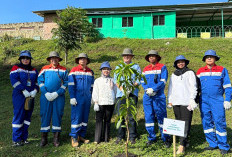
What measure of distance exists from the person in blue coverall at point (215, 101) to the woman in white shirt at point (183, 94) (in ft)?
1.03

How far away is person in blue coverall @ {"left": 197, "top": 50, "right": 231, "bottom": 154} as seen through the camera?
4.07m

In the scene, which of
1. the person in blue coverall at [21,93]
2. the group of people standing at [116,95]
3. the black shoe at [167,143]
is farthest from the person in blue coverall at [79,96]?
the black shoe at [167,143]

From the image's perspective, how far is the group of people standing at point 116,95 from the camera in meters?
4.16

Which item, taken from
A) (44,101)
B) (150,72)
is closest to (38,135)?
(44,101)

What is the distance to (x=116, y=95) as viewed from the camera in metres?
4.73

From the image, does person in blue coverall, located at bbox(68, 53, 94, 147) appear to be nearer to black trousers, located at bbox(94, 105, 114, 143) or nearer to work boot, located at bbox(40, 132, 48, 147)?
black trousers, located at bbox(94, 105, 114, 143)

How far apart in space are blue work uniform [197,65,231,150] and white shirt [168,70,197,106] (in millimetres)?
325

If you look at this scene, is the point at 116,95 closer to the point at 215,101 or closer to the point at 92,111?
the point at 215,101

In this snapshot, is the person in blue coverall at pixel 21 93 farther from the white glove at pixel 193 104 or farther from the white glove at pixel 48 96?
the white glove at pixel 193 104

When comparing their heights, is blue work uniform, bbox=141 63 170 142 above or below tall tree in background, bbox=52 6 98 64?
below

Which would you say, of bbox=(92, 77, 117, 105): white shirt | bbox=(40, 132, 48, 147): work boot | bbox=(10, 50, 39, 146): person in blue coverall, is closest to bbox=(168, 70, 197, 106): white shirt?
bbox=(92, 77, 117, 105): white shirt

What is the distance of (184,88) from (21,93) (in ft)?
12.6

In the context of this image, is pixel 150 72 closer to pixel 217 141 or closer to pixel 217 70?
pixel 217 70

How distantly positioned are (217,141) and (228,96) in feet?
3.39
